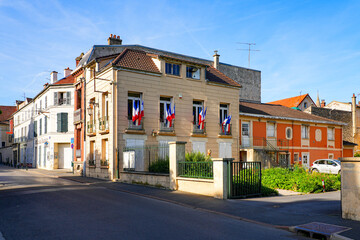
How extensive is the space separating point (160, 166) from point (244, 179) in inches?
202

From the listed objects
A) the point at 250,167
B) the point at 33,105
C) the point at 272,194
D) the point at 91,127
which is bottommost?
the point at 272,194

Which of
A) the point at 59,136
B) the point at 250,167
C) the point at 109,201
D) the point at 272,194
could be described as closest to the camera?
the point at 109,201

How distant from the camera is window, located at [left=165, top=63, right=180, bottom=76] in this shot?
959 inches

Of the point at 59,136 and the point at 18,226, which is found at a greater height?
the point at 59,136

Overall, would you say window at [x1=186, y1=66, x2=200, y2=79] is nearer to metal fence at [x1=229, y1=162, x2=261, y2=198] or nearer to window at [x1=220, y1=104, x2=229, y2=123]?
window at [x1=220, y1=104, x2=229, y2=123]

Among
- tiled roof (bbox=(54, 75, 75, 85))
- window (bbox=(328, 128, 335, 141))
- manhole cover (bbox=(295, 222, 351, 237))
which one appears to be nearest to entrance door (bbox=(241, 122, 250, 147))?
window (bbox=(328, 128, 335, 141))

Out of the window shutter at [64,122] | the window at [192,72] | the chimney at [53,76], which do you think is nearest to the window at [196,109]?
the window at [192,72]

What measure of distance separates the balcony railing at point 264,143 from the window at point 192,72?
7449 mm

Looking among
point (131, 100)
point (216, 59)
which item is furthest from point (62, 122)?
point (216, 59)

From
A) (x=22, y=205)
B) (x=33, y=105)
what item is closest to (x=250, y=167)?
(x=22, y=205)

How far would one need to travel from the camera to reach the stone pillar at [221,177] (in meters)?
12.4

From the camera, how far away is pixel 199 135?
2527 cm

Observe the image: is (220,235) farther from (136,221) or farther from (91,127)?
(91,127)

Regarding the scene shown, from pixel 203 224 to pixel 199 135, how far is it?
55.9 feet
